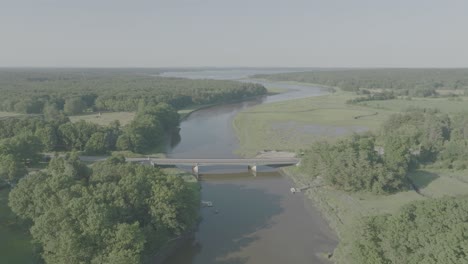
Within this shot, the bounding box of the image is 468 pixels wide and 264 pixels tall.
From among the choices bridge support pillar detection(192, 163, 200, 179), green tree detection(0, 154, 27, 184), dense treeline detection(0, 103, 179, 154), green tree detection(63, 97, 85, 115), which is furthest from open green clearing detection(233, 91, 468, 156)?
green tree detection(63, 97, 85, 115)

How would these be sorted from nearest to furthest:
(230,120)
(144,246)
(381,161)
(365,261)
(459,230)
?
1. (459,230)
2. (365,261)
3. (144,246)
4. (381,161)
5. (230,120)

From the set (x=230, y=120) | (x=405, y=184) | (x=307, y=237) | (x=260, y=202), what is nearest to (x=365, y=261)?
(x=307, y=237)

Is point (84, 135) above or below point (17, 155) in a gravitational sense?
above

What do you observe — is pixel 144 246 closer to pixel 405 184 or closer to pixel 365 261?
pixel 365 261

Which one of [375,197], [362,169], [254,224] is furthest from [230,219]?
[375,197]

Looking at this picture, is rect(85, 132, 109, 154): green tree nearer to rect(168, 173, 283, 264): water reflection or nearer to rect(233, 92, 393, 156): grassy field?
rect(168, 173, 283, 264): water reflection

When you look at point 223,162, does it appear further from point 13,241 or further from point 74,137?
point 13,241
